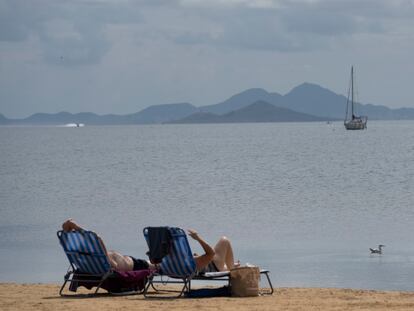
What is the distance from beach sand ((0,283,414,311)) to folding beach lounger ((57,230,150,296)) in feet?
0.55

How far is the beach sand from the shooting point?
35.1 ft

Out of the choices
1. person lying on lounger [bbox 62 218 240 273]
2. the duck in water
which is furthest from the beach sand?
the duck in water

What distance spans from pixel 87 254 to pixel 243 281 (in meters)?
1.66

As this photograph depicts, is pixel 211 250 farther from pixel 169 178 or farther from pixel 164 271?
pixel 169 178

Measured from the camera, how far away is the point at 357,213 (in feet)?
94.7

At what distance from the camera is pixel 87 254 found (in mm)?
11625

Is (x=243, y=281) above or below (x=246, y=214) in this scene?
above

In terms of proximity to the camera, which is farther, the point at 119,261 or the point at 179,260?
the point at 119,261

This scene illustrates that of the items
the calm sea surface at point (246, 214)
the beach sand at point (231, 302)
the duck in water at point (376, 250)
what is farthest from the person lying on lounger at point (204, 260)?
the duck in water at point (376, 250)

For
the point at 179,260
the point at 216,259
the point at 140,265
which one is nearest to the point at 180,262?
the point at 179,260

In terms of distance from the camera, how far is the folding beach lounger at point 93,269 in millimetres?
11594

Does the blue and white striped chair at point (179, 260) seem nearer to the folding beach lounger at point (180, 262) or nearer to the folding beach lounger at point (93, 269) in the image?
the folding beach lounger at point (180, 262)

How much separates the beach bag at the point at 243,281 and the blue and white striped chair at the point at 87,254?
4.25 feet

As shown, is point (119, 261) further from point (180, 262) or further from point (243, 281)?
point (243, 281)
